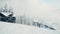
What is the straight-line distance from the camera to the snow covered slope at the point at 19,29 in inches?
38.7

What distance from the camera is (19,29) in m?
1.01

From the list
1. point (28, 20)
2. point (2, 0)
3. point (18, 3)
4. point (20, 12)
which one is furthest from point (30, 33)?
point (2, 0)

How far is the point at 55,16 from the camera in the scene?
3.12 ft

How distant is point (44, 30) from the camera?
0.98 m

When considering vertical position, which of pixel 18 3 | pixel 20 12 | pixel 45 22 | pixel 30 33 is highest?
pixel 18 3

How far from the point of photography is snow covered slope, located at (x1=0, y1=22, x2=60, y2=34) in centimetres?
98

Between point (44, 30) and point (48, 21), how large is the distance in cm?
10

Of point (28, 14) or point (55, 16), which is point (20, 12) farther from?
point (55, 16)

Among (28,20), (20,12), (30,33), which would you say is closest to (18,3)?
(20,12)

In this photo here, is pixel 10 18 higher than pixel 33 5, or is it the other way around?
pixel 33 5

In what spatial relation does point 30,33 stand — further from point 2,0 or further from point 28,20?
point 2,0

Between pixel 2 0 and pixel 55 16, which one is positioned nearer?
pixel 55 16

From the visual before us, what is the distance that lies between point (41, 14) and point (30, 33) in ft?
0.76

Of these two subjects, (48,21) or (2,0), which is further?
(2,0)
